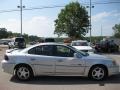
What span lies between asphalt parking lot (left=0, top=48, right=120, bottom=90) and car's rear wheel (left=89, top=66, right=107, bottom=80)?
240 millimetres

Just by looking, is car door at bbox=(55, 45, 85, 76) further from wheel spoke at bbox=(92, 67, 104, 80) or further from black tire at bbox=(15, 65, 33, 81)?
black tire at bbox=(15, 65, 33, 81)

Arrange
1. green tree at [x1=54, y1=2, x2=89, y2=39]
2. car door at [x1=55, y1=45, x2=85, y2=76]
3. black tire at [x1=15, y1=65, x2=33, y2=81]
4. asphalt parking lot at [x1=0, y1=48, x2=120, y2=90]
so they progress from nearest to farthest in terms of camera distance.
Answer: asphalt parking lot at [x1=0, y1=48, x2=120, y2=90], car door at [x1=55, y1=45, x2=85, y2=76], black tire at [x1=15, y1=65, x2=33, y2=81], green tree at [x1=54, y1=2, x2=89, y2=39]

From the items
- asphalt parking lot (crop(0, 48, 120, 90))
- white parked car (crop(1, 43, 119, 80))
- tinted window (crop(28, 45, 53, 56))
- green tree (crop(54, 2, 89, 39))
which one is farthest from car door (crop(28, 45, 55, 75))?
green tree (crop(54, 2, 89, 39))

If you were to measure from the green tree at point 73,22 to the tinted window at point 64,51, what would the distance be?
5064 cm

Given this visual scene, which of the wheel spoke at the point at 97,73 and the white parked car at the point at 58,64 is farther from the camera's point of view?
the wheel spoke at the point at 97,73

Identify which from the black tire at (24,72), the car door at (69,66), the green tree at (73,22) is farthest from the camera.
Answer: the green tree at (73,22)

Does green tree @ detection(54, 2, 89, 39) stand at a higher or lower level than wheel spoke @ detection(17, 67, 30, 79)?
higher

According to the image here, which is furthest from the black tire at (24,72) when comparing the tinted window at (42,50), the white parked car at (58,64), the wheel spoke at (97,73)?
the wheel spoke at (97,73)

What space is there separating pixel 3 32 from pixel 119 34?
61.3 metres

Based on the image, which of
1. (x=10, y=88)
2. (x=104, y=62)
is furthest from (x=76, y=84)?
(x=10, y=88)

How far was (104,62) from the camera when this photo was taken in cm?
1049

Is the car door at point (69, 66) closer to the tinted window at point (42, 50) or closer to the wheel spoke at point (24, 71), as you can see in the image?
the tinted window at point (42, 50)

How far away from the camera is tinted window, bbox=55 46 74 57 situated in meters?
10.5

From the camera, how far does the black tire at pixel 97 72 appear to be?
10484 millimetres
